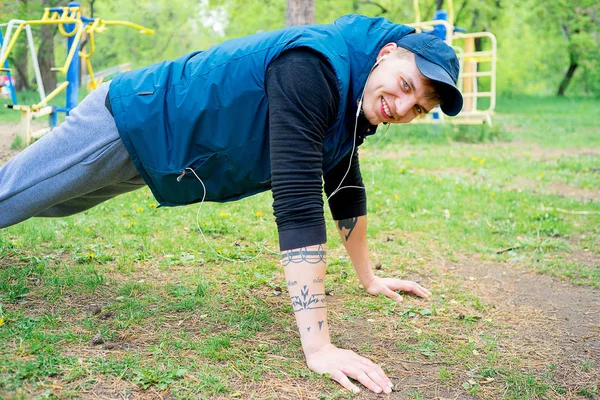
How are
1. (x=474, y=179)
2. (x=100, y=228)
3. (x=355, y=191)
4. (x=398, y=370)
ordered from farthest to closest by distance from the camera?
(x=474, y=179), (x=100, y=228), (x=355, y=191), (x=398, y=370)

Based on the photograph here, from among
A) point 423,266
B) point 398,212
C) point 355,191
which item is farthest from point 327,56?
point 398,212

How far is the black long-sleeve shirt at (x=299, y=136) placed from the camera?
2.13 meters

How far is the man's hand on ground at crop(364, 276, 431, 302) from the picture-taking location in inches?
127

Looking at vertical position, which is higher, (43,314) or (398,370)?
(43,314)

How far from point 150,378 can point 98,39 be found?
20562 mm

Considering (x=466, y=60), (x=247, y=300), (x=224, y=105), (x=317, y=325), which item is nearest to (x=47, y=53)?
(x=466, y=60)

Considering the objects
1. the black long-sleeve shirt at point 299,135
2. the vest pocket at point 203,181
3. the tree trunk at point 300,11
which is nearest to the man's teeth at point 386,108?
the black long-sleeve shirt at point 299,135

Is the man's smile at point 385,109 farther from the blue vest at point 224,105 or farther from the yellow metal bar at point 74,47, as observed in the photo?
the yellow metal bar at point 74,47

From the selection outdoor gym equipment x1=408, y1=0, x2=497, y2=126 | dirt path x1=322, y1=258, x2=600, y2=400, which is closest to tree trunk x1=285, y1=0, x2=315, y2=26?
outdoor gym equipment x1=408, y1=0, x2=497, y2=126

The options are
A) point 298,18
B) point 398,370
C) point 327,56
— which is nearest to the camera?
point 327,56

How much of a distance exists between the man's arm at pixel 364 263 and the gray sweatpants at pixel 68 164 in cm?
110

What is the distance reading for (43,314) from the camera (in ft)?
8.94

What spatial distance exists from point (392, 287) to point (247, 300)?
80 centimetres

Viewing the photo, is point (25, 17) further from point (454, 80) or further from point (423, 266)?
point (454, 80)
